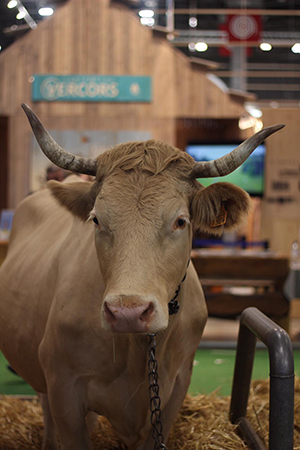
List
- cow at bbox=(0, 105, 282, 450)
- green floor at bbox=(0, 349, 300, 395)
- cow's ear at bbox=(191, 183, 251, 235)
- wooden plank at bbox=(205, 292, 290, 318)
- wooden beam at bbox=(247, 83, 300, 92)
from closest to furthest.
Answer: cow at bbox=(0, 105, 282, 450)
cow's ear at bbox=(191, 183, 251, 235)
green floor at bbox=(0, 349, 300, 395)
wooden plank at bbox=(205, 292, 290, 318)
wooden beam at bbox=(247, 83, 300, 92)

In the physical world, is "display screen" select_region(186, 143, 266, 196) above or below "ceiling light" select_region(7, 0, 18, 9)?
below

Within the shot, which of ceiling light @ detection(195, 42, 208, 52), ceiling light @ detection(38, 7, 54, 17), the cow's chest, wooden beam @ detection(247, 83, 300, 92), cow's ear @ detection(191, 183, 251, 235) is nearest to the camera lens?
cow's ear @ detection(191, 183, 251, 235)

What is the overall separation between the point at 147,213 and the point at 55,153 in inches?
17.6

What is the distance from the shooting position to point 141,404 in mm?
2119

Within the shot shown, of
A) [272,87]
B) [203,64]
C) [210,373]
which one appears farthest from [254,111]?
[272,87]

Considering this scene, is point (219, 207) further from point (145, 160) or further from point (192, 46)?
point (192, 46)

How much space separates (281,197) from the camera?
8164 mm

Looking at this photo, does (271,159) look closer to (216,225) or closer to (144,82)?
(144,82)

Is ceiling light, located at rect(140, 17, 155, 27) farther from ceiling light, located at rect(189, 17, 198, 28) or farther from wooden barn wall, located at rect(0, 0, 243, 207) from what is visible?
ceiling light, located at rect(189, 17, 198, 28)

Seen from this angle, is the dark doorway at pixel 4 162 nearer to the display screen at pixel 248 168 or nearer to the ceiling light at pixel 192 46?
the display screen at pixel 248 168

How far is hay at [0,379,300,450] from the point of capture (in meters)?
2.65

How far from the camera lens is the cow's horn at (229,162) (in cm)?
190

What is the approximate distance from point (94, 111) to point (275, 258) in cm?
369

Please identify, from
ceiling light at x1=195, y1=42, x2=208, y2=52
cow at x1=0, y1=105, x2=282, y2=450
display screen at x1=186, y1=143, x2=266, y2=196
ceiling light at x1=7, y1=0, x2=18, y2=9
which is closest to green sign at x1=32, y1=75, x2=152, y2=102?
ceiling light at x1=195, y1=42, x2=208, y2=52
